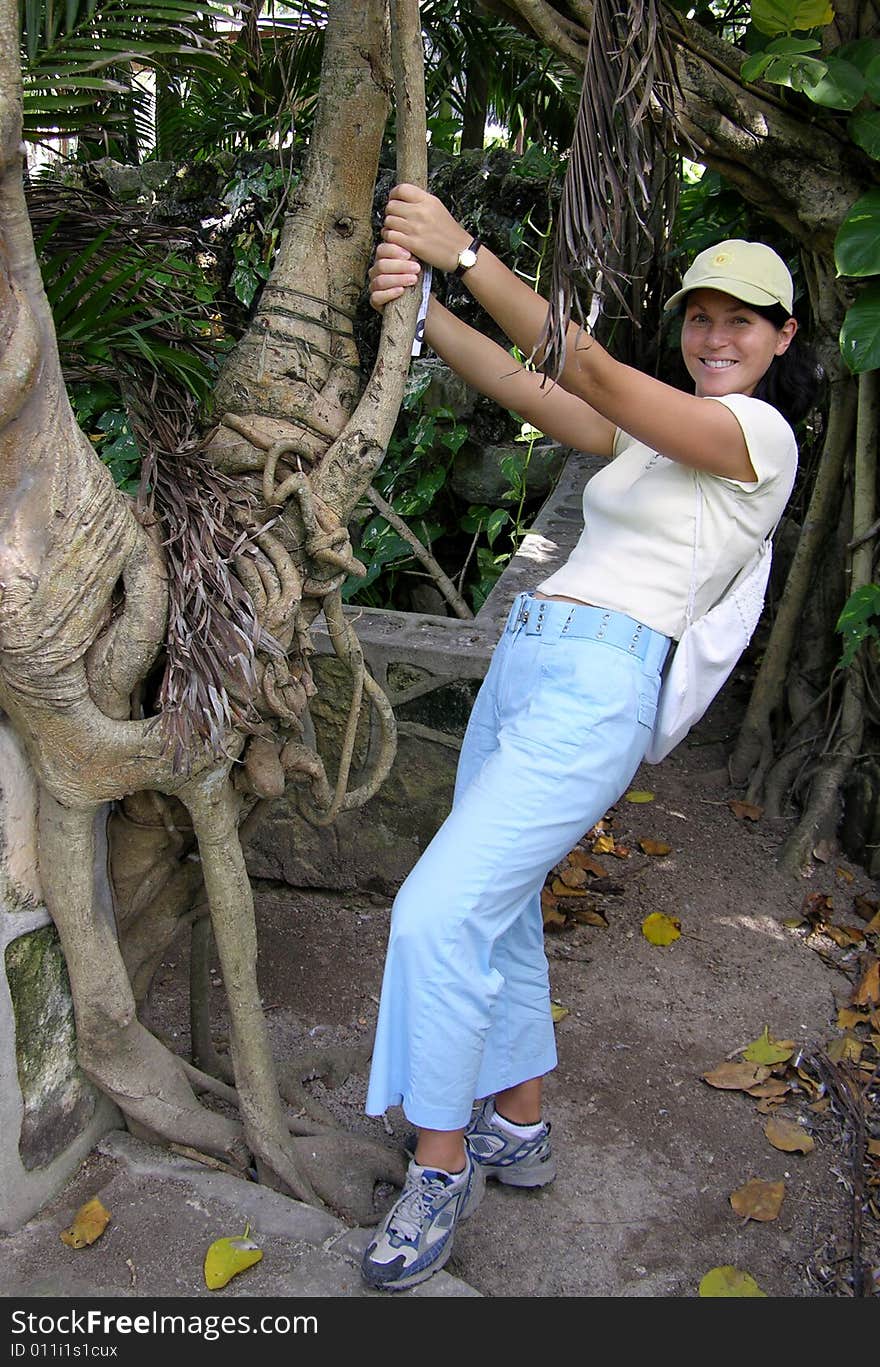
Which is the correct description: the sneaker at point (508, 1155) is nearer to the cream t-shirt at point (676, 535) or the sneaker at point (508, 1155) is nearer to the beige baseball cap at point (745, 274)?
the cream t-shirt at point (676, 535)

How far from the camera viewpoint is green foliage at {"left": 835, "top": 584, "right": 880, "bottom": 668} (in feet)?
12.7

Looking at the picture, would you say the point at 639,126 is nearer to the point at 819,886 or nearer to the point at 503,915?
the point at 503,915

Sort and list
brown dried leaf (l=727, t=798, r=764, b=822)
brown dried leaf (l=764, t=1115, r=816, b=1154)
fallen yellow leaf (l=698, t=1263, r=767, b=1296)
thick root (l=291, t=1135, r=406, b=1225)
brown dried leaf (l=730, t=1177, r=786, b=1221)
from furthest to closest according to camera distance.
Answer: brown dried leaf (l=727, t=798, r=764, b=822), brown dried leaf (l=764, t=1115, r=816, b=1154), brown dried leaf (l=730, t=1177, r=786, b=1221), thick root (l=291, t=1135, r=406, b=1225), fallen yellow leaf (l=698, t=1263, r=767, b=1296)

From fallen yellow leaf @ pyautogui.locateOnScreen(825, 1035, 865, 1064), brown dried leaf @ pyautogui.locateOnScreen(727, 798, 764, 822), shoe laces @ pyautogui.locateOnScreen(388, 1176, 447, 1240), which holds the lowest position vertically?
fallen yellow leaf @ pyautogui.locateOnScreen(825, 1035, 865, 1064)

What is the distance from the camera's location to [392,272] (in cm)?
211

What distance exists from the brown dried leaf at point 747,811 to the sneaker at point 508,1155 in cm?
203

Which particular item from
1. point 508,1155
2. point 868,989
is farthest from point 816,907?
point 508,1155

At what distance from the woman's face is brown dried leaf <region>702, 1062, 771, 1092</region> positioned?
177cm

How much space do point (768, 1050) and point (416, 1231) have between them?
134 cm

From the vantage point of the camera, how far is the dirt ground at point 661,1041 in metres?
2.48

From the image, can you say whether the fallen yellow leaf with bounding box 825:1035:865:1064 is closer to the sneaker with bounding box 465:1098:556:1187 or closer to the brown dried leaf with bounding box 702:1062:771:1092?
the brown dried leaf with bounding box 702:1062:771:1092

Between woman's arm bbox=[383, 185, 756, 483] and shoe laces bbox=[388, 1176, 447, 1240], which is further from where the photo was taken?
shoe laces bbox=[388, 1176, 447, 1240]

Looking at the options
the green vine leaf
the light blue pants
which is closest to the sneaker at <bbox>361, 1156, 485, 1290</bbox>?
the light blue pants

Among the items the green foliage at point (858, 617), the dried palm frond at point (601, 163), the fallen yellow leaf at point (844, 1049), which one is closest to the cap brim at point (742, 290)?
the dried palm frond at point (601, 163)
